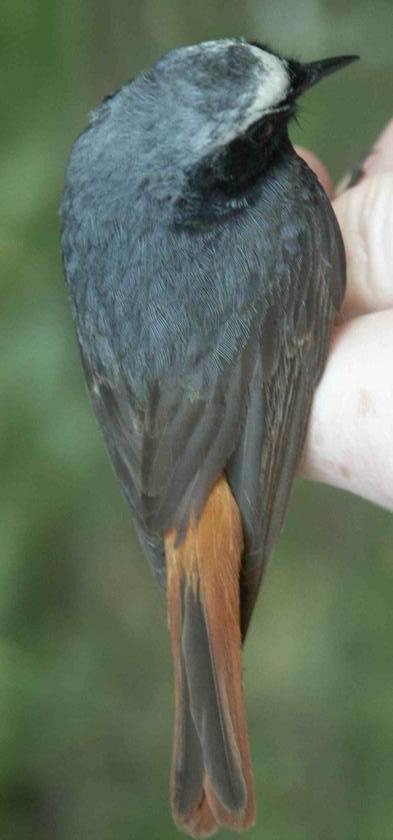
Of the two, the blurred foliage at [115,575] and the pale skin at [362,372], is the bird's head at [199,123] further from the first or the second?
the blurred foliage at [115,575]

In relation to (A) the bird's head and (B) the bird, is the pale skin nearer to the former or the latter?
(B) the bird

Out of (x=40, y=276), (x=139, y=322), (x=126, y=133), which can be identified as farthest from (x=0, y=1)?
(x=139, y=322)

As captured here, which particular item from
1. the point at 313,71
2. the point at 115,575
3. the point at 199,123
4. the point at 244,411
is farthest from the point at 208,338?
the point at 115,575

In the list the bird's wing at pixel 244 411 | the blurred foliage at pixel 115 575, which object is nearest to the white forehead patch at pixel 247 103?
the bird's wing at pixel 244 411

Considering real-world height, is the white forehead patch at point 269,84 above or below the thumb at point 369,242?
above

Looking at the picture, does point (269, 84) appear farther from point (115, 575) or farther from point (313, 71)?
point (115, 575)

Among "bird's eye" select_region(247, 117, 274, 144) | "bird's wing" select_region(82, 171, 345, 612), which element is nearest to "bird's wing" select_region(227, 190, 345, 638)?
"bird's wing" select_region(82, 171, 345, 612)

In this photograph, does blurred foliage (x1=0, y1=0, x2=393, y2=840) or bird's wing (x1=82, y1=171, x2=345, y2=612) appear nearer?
bird's wing (x1=82, y1=171, x2=345, y2=612)

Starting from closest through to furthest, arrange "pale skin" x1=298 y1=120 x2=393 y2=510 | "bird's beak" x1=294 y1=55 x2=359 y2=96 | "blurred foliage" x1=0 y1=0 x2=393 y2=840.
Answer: "pale skin" x1=298 y1=120 x2=393 y2=510 < "bird's beak" x1=294 y1=55 x2=359 y2=96 < "blurred foliage" x1=0 y1=0 x2=393 y2=840
